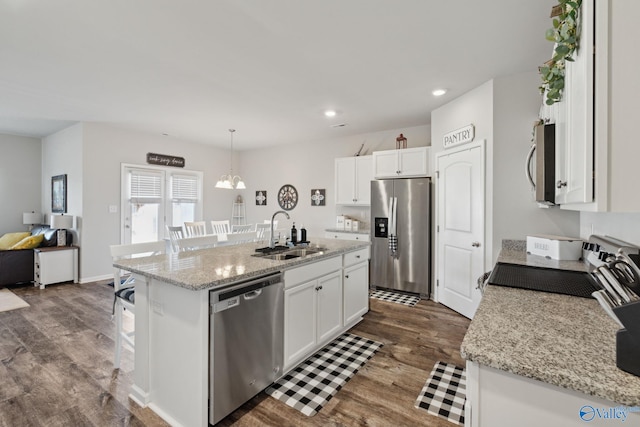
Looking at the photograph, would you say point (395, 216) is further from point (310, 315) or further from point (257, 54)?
point (257, 54)

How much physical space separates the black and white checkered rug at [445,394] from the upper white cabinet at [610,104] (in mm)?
1577

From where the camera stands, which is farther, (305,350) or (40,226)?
(40,226)

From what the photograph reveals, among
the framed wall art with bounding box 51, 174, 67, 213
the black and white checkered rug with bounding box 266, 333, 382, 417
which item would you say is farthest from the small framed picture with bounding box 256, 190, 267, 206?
the black and white checkered rug with bounding box 266, 333, 382, 417

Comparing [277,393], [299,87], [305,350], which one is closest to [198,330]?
[277,393]

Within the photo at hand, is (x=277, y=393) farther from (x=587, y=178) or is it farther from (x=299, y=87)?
(x=299, y=87)

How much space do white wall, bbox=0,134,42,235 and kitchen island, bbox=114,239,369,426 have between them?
574 cm

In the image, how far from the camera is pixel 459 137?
11.3ft

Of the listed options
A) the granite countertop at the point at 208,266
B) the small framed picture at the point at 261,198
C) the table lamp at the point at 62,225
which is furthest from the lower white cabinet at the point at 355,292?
the table lamp at the point at 62,225

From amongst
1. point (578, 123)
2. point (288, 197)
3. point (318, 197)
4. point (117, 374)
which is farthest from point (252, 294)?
point (288, 197)

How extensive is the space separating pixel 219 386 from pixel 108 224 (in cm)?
465

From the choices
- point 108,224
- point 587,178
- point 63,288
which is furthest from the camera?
point 108,224

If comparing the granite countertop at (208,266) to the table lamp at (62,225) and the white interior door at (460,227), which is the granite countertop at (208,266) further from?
the table lamp at (62,225)

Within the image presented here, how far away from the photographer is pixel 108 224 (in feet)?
16.5

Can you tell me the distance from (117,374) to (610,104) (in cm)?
317
